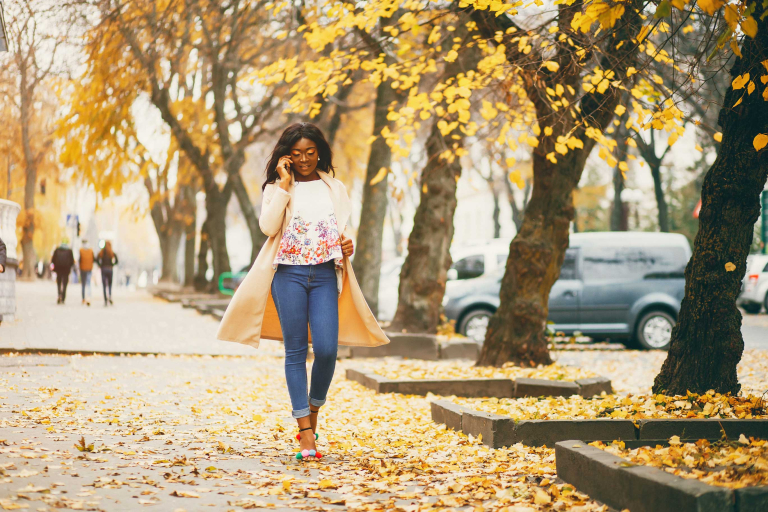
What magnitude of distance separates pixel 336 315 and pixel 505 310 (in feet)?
16.9

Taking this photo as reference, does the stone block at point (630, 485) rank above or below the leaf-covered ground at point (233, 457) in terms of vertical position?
above

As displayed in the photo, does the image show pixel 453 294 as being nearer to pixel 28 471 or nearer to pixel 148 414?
pixel 148 414

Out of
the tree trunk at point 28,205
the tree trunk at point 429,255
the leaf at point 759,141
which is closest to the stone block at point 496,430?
the leaf at point 759,141

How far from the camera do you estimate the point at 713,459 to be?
428cm

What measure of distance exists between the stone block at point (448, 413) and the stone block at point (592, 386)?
1.67 m

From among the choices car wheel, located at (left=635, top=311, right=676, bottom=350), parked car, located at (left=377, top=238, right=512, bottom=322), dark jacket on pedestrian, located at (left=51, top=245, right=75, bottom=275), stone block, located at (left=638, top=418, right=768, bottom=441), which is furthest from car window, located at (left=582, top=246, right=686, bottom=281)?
dark jacket on pedestrian, located at (left=51, top=245, right=75, bottom=275)

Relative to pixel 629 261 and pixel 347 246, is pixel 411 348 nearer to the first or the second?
pixel 629 261

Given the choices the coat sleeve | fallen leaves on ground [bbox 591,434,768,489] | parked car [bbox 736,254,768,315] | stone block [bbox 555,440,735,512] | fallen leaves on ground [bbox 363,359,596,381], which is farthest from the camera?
parked car [bbox 736,254,768,315]

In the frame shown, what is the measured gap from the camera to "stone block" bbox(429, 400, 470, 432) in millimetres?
6344

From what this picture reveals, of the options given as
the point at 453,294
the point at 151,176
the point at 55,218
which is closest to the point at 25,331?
the point at 453,294

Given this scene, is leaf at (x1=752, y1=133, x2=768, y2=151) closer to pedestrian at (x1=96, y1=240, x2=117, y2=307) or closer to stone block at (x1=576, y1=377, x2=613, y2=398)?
stone block at (x1=576, y1=377, x2=613, y2=398)

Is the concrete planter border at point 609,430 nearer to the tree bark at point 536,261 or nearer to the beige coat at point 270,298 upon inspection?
the beige coat at point 270,298

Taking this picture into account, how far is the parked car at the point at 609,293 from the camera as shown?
1512 centimetres

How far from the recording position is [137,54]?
46.4 ft
